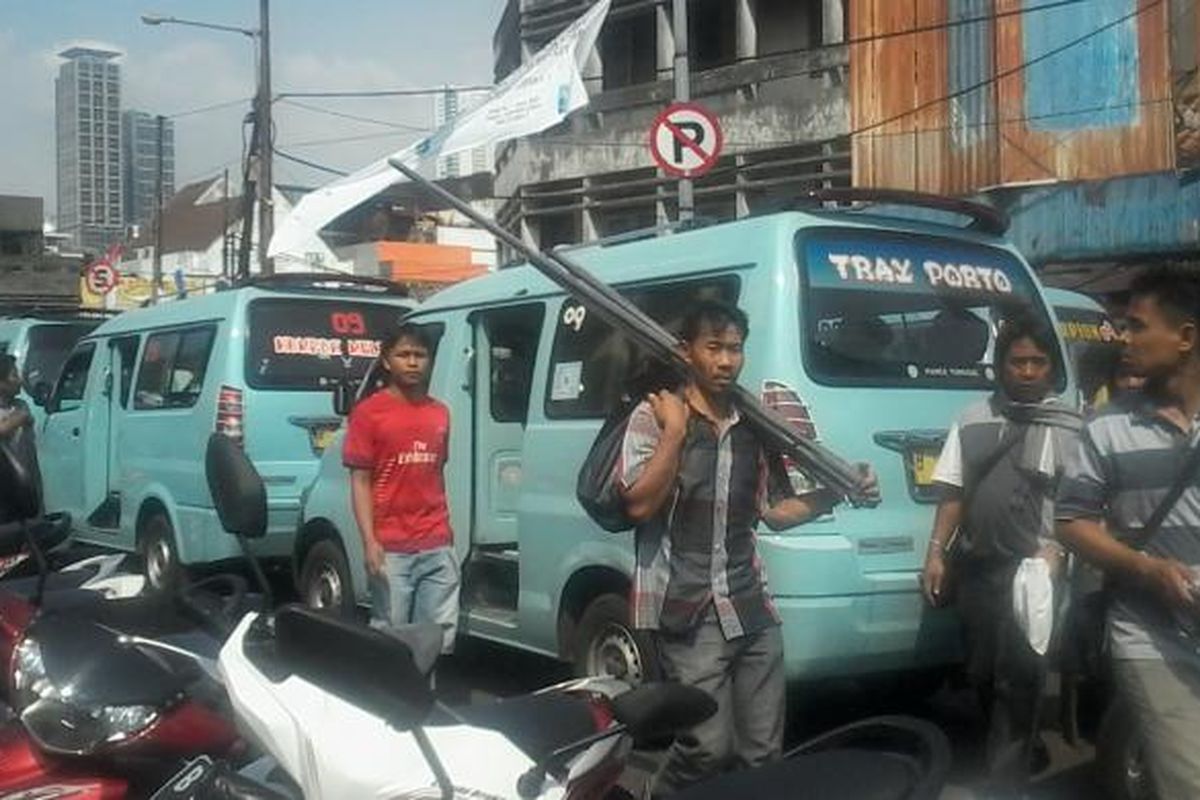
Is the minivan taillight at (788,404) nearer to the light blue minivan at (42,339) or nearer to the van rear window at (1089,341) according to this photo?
the van rear window at (1089,341)

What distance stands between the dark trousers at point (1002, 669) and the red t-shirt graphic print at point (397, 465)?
211 cm

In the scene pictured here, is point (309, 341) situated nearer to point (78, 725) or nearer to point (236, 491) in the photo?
point (236, 491)

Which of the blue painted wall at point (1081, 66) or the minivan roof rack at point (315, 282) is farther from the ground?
the blue painted wall at point (1081, 66)

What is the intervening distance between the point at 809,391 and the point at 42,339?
11588 millimetres

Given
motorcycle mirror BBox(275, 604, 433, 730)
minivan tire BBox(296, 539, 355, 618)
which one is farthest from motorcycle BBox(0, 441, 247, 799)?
minivan tire BBox(296, 539, 355, 618)

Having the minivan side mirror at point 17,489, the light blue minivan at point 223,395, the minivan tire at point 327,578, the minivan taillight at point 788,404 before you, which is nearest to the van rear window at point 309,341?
the light blue minivan at point 223,395

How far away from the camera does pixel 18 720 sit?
3.86m

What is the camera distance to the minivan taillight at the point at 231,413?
30.4 ft

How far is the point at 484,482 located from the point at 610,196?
1650 centimetres

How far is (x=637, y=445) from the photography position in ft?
13.3

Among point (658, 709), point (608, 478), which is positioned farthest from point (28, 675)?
point (658, 709)

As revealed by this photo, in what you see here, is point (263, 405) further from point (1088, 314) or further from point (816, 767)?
point (816, 767)

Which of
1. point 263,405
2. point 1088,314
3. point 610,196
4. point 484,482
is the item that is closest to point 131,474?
point 263,405

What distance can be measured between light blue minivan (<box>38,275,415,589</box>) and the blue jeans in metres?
3.44
